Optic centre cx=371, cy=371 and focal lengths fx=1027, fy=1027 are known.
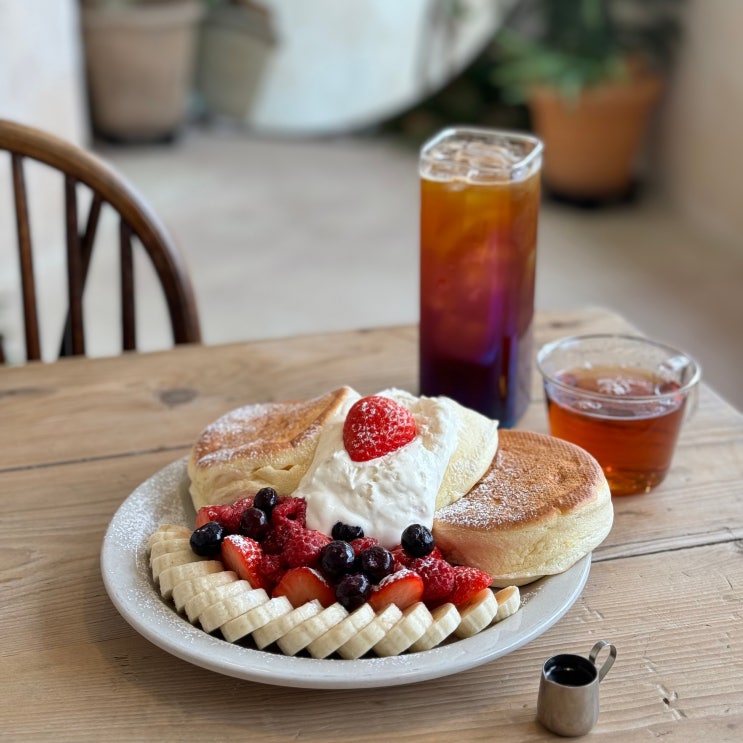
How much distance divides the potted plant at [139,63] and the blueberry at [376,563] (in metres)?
4.36

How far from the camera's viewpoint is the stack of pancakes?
2.76ft

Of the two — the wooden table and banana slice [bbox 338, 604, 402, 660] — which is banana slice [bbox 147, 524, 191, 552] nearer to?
the wooden table

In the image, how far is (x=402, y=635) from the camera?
29.3 inches

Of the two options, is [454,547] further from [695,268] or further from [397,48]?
[397,48]

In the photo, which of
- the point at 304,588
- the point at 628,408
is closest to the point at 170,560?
the point at 304,588

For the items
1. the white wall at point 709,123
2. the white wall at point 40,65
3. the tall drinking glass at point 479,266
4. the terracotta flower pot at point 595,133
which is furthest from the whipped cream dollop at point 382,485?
the terracotta flower pot at point 595,133

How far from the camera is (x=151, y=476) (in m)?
1.04

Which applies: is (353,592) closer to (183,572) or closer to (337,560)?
(337,560)

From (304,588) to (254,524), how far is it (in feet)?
0.28

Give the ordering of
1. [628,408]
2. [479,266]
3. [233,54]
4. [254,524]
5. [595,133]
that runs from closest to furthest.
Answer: [254,524] → [628,408] → [479,266] → [595,133] → [233,54]

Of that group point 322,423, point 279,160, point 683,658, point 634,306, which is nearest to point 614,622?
point 683,658

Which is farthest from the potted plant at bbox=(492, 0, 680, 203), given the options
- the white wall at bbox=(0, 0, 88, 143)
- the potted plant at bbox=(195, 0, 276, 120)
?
the white wall at bbox=(0, 0, 88, 143)

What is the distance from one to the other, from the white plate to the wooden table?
39mm

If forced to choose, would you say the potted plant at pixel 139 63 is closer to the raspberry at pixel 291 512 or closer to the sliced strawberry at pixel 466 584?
the raspberry at pixel 291 512
